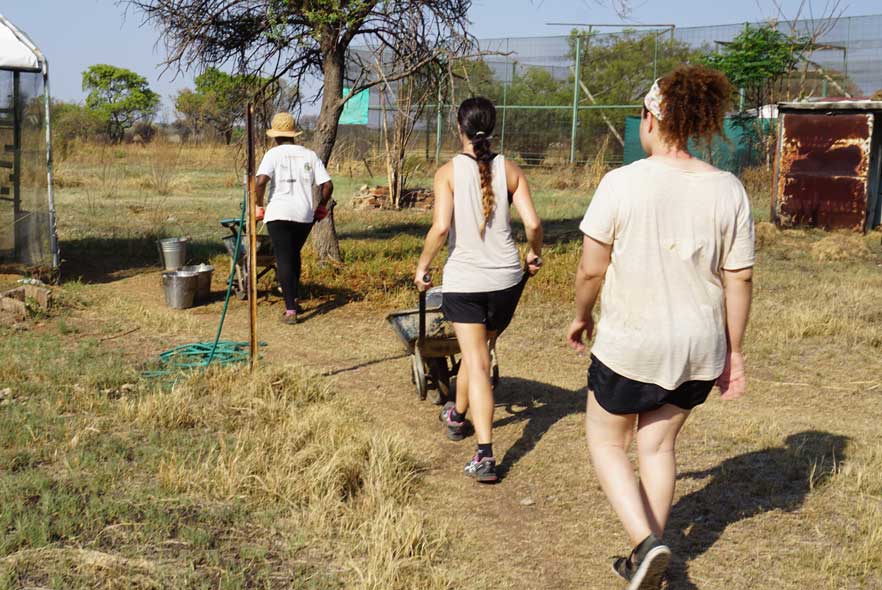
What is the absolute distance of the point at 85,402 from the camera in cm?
600

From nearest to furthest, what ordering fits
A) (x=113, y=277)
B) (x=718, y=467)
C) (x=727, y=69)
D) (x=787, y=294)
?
(x=718, y=467)
(x=787, y=294)
(x=113, y=277)
(x=727, y=69)

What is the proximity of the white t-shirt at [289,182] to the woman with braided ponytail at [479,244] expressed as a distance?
12.9 feet

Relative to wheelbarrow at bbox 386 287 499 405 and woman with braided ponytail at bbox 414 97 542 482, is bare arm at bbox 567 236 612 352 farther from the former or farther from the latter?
wheelbarrow at bbox 386 287 499 405

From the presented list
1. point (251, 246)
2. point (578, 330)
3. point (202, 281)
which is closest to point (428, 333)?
point (251, 246)

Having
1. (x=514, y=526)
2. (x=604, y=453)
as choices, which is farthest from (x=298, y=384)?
(x=604, y=453)

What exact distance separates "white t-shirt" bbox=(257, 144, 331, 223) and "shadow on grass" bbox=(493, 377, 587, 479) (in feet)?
8.95

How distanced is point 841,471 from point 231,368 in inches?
153

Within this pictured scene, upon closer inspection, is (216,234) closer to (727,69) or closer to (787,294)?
(787,294)

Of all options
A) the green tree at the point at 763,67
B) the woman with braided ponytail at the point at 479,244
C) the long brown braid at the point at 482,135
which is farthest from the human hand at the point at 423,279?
the green tree at the point at 763,67

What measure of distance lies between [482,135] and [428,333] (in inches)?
88.7

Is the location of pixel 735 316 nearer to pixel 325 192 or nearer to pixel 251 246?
pixel 251 246

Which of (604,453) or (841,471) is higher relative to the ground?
(604,453)

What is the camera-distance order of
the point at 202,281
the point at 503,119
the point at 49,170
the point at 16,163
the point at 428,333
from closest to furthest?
the point at 428,333 → the point at 202,281 → the point at 49,170 → the point at 16,163 → the point at 503,119

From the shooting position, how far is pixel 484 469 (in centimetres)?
499
